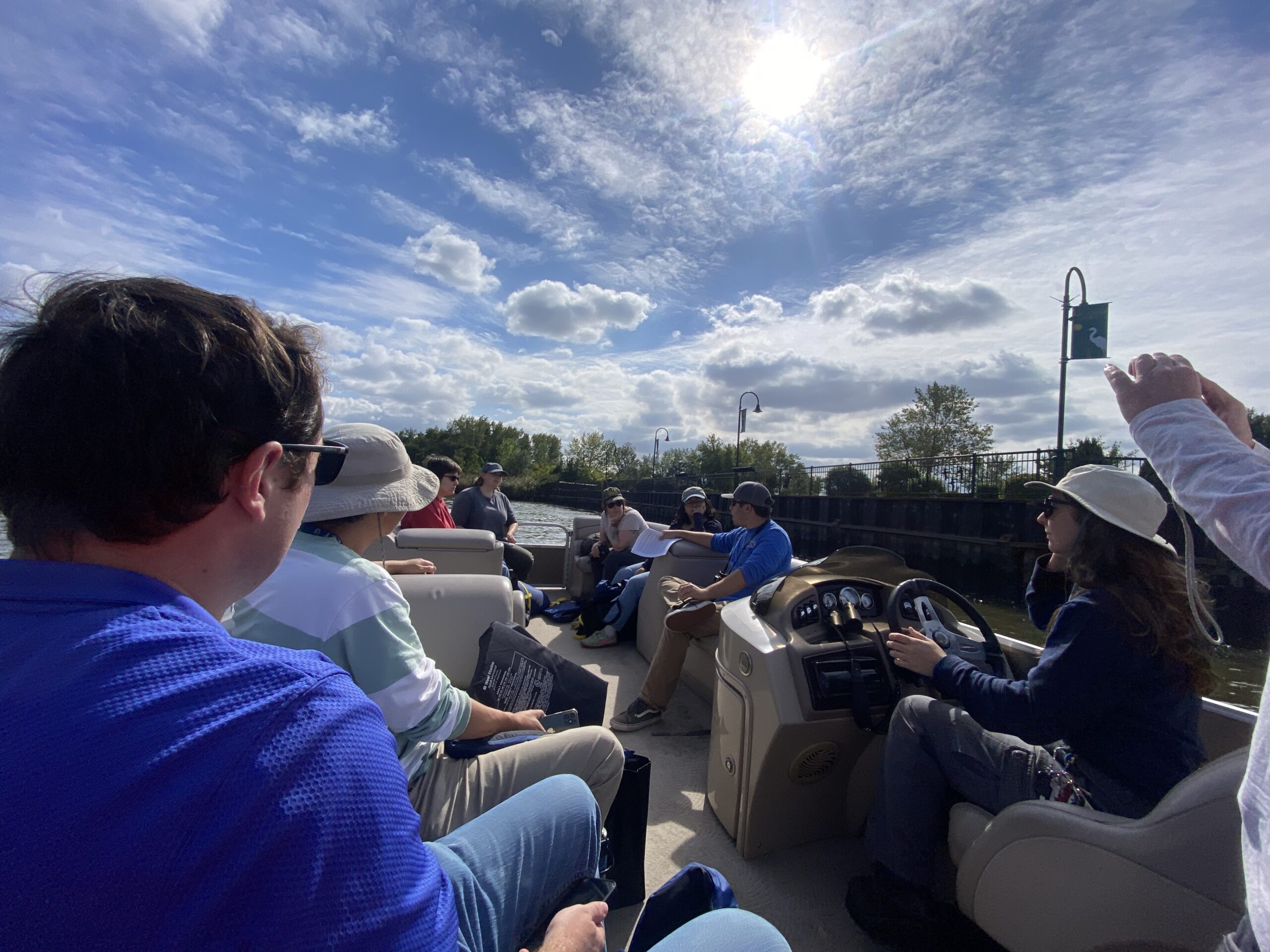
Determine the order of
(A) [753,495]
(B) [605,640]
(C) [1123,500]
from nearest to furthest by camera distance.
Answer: (C) [1123,500] → (A) [753,495] → (B) [605,640]

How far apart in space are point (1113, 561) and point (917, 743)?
2.34 feet

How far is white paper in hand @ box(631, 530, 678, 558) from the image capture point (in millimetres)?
4438

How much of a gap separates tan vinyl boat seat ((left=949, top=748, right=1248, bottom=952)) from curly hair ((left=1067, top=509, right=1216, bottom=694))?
38 cm

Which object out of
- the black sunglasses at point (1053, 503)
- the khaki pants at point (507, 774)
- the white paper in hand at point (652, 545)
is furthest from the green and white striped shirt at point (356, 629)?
the white paper in hand at point (652, 545)

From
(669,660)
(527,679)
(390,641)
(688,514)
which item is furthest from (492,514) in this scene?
(390,641)

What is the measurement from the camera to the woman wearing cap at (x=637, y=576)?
498 centimetres

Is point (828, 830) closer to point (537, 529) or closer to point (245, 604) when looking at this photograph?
point (245, 604)

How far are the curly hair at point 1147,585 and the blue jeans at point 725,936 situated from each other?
3.73 ft

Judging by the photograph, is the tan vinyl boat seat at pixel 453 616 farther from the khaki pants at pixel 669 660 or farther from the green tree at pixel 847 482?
the green tree at pixel 847 482

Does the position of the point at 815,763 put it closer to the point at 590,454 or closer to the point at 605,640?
the point at 605,640

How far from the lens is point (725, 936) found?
104 cm

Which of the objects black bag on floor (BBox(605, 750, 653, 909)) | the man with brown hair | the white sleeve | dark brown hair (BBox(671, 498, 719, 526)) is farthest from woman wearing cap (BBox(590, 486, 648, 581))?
the man with brown hair

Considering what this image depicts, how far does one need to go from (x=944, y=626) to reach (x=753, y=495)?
1.57 m

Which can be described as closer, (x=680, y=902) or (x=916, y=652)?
(x=680, y=902)
